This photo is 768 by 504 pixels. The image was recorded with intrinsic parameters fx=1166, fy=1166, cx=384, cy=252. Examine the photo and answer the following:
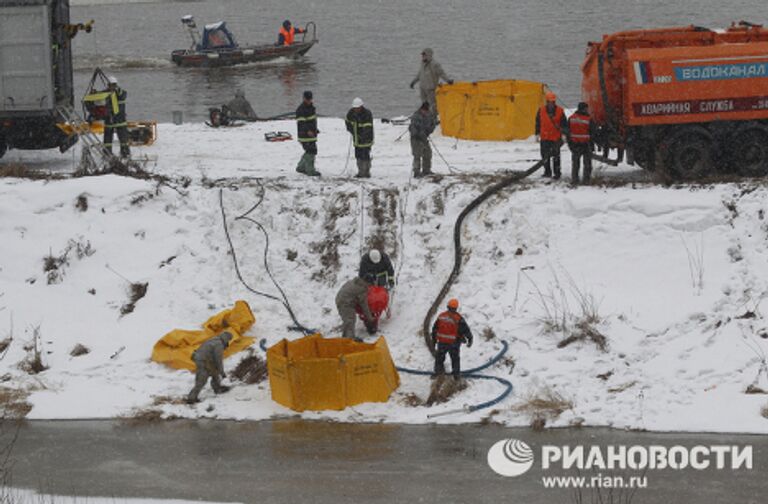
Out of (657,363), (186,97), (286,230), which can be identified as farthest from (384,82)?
(657,363)

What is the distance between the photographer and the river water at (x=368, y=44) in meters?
54.4

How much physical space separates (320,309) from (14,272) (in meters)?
5.21

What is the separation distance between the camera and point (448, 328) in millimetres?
15930

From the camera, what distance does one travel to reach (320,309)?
18609mm

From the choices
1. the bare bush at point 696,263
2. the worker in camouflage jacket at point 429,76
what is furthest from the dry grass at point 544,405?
the worker in camouflage jacket at point 429,76

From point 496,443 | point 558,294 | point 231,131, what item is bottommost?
point 496,443

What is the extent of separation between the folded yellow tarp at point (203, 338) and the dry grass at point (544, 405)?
14.9ft

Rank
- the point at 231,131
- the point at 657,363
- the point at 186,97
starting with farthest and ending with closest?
the point at 186,97, the point at 231,131, the point at 657,363

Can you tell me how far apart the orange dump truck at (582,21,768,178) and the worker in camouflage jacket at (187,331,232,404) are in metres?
7.85

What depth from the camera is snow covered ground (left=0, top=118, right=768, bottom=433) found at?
52.3ft

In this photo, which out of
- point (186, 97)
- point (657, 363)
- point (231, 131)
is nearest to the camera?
point (657, 363)

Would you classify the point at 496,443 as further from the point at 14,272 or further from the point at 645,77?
the point at 14,272

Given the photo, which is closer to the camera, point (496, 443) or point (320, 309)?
point (496, 443)

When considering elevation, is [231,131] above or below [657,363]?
above
